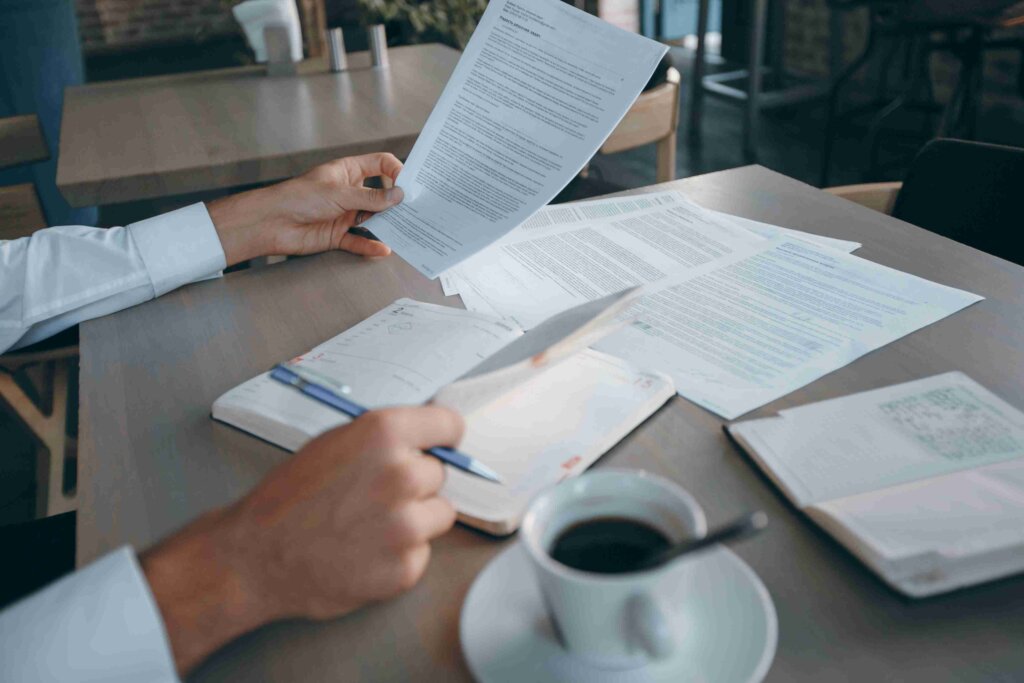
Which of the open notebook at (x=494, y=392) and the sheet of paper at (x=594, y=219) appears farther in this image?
the sheet of paper at (x=594, y=219)

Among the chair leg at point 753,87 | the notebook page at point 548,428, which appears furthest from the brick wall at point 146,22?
the notebook page at point 548,428

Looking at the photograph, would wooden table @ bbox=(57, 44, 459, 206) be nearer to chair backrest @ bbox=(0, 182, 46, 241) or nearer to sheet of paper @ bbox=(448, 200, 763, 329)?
chair backrest @ bbox=(0, 182, 46, 241)

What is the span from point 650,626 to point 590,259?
24.7 inches

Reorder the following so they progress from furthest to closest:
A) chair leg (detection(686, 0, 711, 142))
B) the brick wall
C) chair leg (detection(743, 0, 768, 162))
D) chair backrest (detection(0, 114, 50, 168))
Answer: the brick wall, chair leg (detection(686, 0, 711, 142)), chair leg (detection(743, 0, 768, 162)), chair backrest (detection(0, 114, 50, 168))

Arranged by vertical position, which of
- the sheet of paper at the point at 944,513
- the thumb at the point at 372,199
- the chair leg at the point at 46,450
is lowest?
the chair leg at the point at 46,450

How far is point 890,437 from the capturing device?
64cm

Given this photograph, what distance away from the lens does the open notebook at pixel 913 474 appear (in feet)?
1.67

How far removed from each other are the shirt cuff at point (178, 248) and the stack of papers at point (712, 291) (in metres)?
0.30

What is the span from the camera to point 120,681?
0.51m

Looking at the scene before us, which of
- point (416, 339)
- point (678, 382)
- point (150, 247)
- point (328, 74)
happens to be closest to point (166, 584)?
point (416, 339)

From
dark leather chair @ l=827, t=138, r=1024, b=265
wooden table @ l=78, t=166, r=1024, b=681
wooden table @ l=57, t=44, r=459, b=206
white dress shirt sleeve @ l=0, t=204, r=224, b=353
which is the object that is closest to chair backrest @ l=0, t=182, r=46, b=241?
wooden table @ l=57, t=44, r=459, b=206

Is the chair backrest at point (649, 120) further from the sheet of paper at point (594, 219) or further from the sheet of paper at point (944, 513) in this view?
the sheet of paper at point (944, 513)

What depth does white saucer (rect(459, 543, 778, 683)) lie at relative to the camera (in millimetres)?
448

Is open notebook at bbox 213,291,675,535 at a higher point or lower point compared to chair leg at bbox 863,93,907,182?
higher
